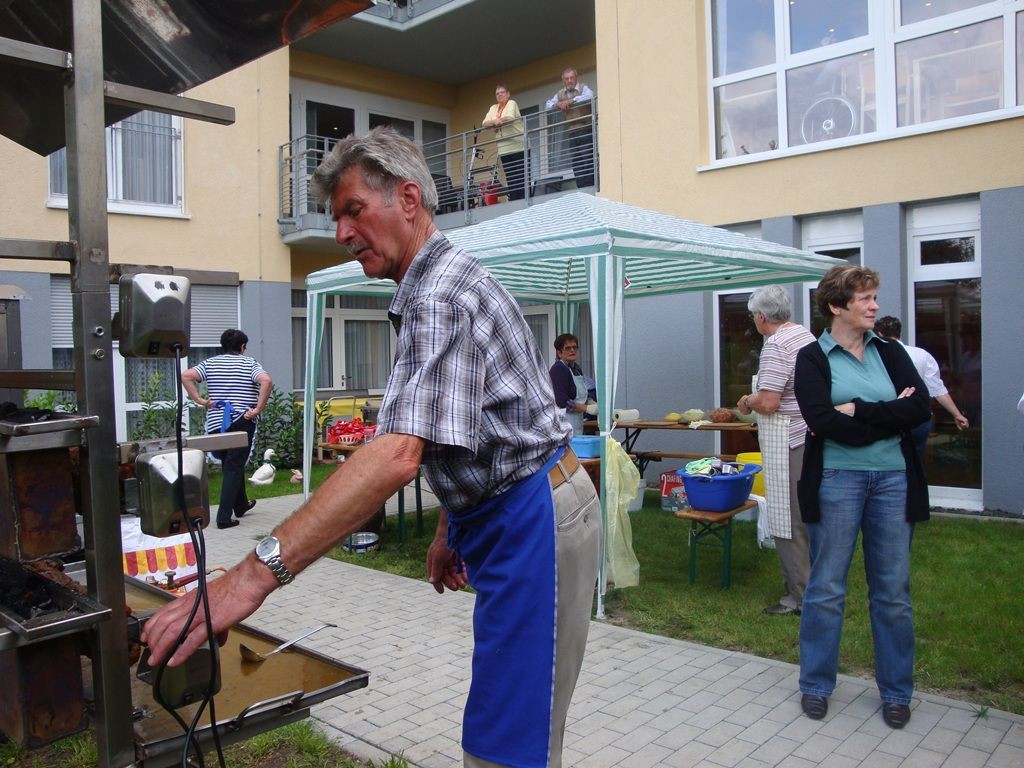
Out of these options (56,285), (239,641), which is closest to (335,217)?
(239,641)

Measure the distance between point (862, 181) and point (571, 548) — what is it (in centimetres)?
819

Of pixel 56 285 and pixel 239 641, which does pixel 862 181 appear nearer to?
pixel 239 641

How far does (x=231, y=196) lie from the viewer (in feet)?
44.3

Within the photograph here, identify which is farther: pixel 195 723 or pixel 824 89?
pixel 824 89

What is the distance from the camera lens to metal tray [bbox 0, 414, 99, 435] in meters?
1.77

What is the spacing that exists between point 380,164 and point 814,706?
3.20 m

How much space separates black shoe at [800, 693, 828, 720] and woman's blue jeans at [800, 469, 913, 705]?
0.15 metres

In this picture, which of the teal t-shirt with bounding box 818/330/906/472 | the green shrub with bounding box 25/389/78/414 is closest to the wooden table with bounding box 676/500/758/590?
the teal t-shirt with bounding box 818/330/906/472

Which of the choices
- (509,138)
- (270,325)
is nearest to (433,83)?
(509,138)

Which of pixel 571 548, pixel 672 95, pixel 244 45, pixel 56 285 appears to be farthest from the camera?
pixel 56 285

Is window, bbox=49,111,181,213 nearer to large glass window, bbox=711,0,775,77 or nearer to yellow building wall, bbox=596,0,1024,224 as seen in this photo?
yellow building wall, bbox=596,0,1024,224

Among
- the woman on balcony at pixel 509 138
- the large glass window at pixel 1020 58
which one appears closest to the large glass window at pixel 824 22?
the large glass window at pixel 1020 58

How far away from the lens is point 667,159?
1054 centimetres

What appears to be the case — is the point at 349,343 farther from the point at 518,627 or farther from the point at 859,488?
the point at 518,627
